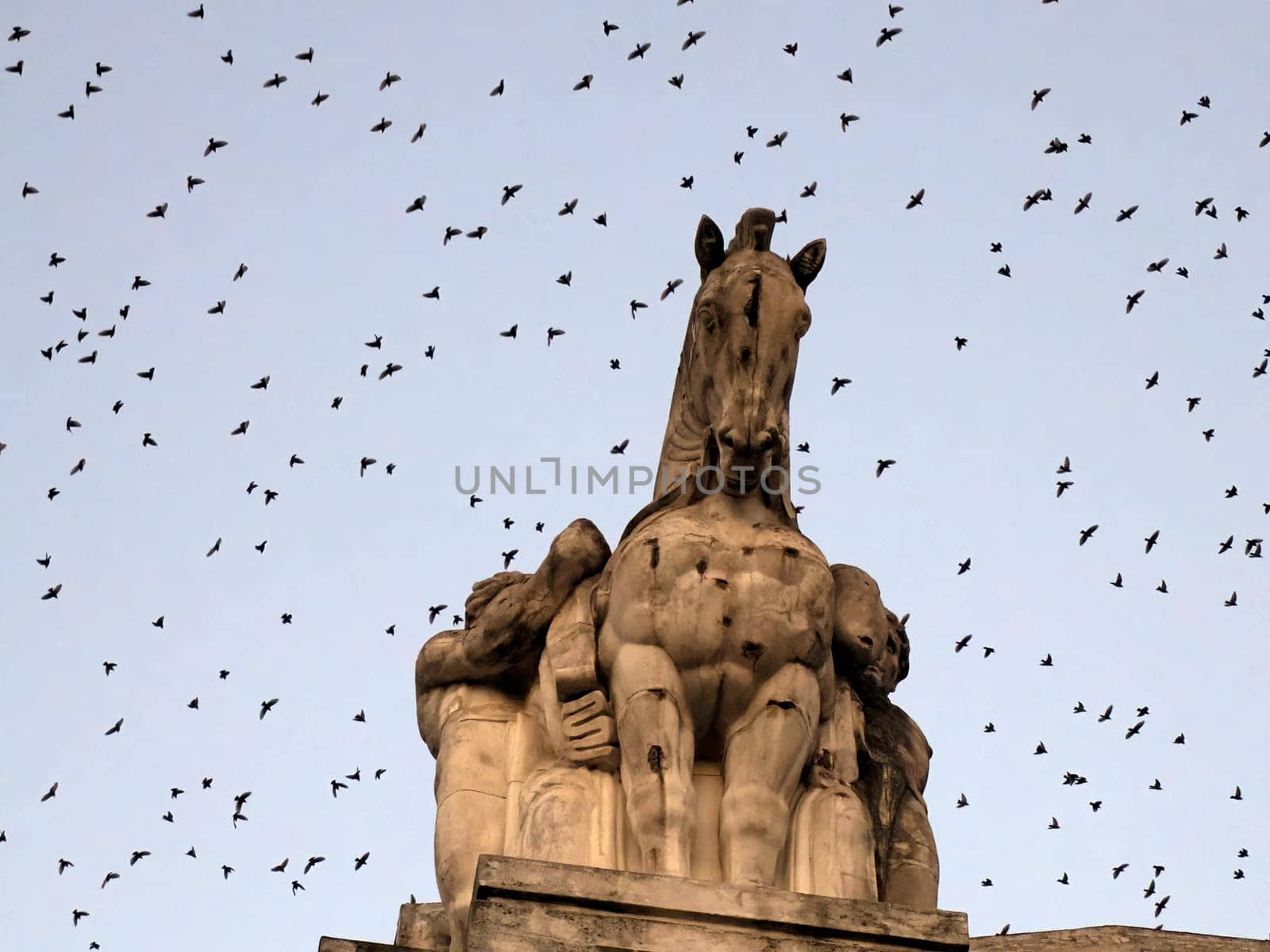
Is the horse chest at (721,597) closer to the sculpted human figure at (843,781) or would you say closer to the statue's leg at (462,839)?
the sculpted human figure at (843,781)

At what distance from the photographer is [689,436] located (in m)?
14.4

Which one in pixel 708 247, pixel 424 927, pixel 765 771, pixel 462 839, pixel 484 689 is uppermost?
pixel 708 247

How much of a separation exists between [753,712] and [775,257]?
9.11ft

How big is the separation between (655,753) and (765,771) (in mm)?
580

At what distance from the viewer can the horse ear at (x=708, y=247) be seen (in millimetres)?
14570

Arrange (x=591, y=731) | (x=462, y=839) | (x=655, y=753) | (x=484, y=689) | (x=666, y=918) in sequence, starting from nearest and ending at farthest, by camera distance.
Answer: (x=666, y=918)
(x=655, y=753)
(x=591, y=731)
(x=462, y=839)
(x=484, y=689)

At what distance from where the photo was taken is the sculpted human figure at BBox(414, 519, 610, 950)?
13633mm

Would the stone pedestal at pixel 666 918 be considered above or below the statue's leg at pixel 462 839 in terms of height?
below

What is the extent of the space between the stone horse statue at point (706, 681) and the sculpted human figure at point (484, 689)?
0.04 ft

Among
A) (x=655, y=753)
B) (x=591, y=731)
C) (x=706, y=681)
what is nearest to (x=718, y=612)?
(x=706, y=681)

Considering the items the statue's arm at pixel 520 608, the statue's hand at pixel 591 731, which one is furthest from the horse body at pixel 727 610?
the statue's arm at pixel 520 608

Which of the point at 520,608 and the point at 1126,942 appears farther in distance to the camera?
the point at 520,608

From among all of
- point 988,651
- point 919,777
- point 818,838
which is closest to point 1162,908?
point 919,777

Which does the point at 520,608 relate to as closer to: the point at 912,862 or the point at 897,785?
the point at 897,785
